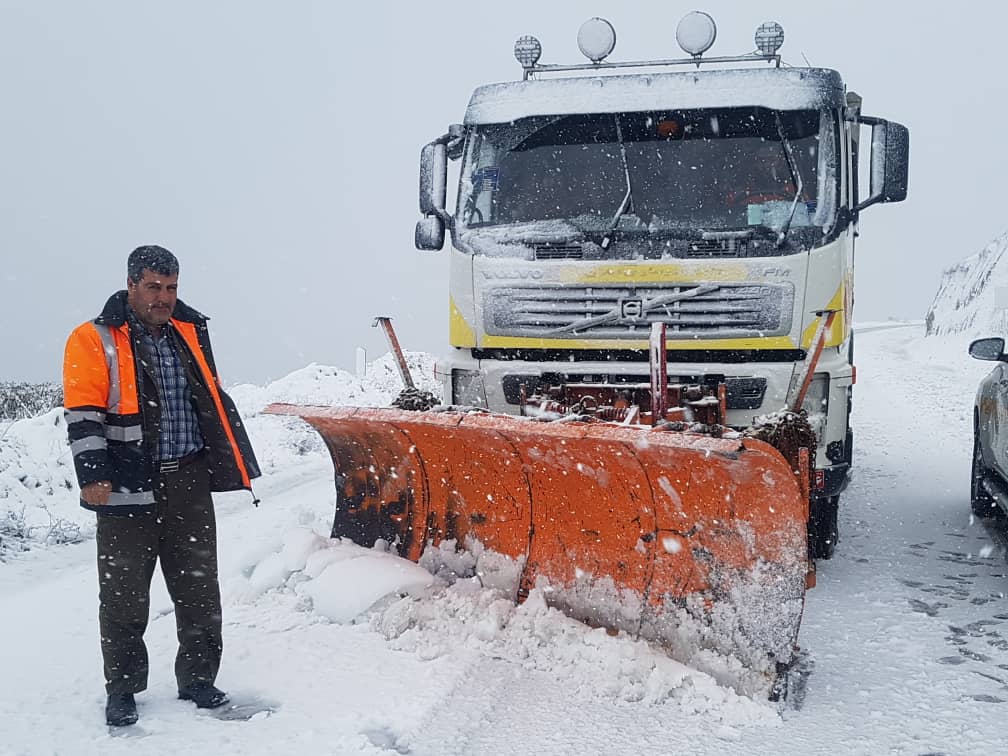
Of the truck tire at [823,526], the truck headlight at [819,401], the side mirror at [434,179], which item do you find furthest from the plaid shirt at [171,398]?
the truck tire at [823,526]

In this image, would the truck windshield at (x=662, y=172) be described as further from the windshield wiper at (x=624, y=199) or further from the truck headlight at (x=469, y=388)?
the truck headlight at (x=469, y=388)

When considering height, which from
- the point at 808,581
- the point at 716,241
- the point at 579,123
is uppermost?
the point at 579,123

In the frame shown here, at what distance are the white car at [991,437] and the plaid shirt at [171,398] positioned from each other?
447 cm

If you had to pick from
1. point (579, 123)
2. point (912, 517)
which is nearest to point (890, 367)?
point (912, 517)

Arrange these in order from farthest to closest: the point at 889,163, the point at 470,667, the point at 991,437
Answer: the point at 991,437 → the point at 889,163 → the point at 470,667

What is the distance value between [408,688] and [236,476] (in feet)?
3.47

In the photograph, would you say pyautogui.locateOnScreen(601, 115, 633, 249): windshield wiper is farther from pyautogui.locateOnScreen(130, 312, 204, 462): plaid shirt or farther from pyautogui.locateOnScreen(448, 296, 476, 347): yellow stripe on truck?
pyautogui.locateOnScreen(130, 312, 204, 462): plaid shirt

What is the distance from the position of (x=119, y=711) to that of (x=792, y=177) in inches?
163

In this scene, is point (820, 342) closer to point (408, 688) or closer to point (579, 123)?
point (579, 123)

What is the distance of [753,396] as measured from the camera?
453cm

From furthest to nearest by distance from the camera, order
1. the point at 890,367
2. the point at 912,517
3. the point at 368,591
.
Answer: the point at 890,367 < the point at 912,517 < the point at 368,591

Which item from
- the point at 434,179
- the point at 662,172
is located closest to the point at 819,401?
the point at 662,172

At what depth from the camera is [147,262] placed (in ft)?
10.1

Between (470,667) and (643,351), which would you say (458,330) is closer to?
(643,351)
